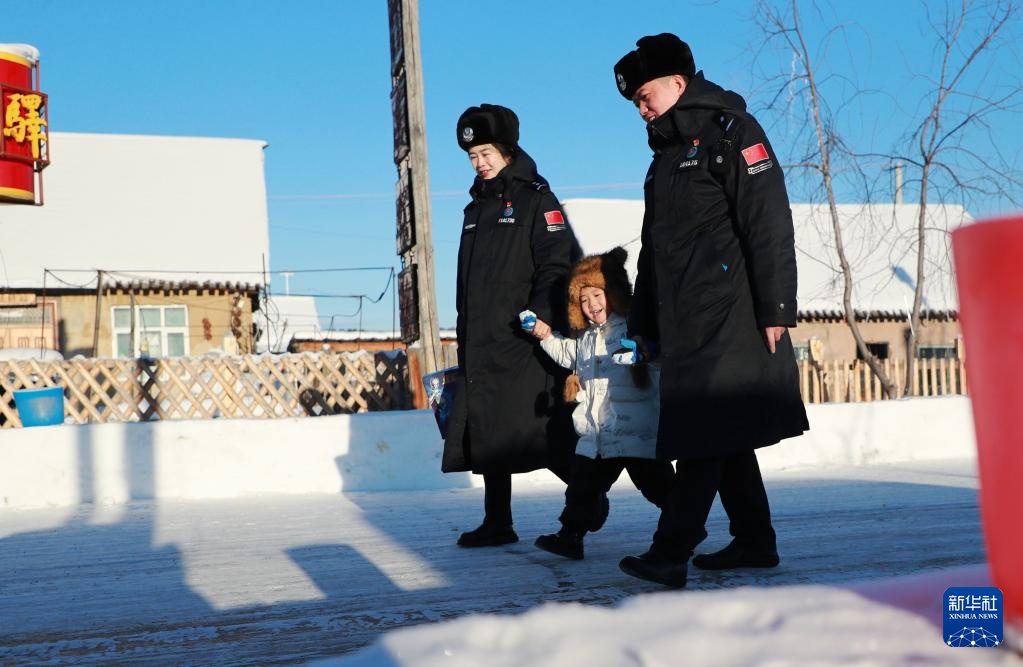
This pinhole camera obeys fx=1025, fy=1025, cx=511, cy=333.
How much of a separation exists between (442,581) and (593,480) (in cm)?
62

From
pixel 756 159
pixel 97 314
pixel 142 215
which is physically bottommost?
pixel 756 159

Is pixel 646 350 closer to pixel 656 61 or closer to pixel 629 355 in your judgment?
pixel 629 355

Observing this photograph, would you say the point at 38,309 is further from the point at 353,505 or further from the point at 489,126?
the point at 489,126

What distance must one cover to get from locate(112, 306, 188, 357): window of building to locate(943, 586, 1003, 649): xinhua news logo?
18.0 metres

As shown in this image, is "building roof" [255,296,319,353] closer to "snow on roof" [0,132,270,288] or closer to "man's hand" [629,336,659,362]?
"snow on roof" [0,132,270,288]

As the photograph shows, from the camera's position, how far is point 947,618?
137 centimetres

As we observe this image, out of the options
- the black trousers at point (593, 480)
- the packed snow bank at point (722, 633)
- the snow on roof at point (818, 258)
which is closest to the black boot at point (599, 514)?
the black trousers at point (593, 480)

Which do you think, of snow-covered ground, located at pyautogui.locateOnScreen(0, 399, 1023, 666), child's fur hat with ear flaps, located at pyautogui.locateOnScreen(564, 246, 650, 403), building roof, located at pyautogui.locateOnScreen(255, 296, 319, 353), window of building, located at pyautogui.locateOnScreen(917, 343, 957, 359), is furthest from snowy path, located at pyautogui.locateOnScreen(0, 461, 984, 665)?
building roof, located at pyautogui.locateOnScreen(255, 296, 319, 353)

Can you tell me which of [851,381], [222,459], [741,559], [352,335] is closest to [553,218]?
[741,559]

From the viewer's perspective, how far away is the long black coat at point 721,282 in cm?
250

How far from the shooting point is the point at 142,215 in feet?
66.6

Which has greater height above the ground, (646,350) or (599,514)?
(646,350)

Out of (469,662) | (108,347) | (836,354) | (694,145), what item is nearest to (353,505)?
(694,145)

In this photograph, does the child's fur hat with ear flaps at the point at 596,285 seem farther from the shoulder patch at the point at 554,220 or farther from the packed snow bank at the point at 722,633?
the packed snow bank at the point at 722,633
